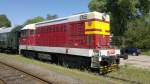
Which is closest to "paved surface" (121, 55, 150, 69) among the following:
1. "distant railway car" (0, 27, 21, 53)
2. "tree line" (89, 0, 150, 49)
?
"distant railway car" (0, 27, 21, 53)

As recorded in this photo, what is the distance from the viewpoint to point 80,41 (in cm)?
1642

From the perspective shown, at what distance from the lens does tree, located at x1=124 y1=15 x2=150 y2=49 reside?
43.5m

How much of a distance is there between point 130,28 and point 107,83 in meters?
35.0

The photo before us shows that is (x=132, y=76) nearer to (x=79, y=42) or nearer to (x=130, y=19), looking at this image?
(x=79, y=42)

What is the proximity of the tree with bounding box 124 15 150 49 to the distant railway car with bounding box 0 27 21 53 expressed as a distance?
21257mm

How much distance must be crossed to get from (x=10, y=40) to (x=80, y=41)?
16.5 meters

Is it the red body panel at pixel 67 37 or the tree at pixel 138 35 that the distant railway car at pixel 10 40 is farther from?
the tree at pixel 138 35

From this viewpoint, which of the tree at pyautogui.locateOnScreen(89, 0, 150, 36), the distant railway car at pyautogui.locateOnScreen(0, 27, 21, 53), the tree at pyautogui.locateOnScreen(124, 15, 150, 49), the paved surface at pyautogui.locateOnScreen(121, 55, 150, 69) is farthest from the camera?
the tree at pyautogui.locateOnScreen(89, 0, 150, 36)

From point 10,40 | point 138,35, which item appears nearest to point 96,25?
point 10,40

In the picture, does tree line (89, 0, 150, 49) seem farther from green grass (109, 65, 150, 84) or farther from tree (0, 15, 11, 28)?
tree (0, 15, 11, 28)

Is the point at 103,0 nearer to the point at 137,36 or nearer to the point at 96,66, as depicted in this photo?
the point at 137,36

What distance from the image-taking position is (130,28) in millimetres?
45062

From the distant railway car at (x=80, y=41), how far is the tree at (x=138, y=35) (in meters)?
26.1

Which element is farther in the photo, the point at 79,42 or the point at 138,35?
the point at 138,35
